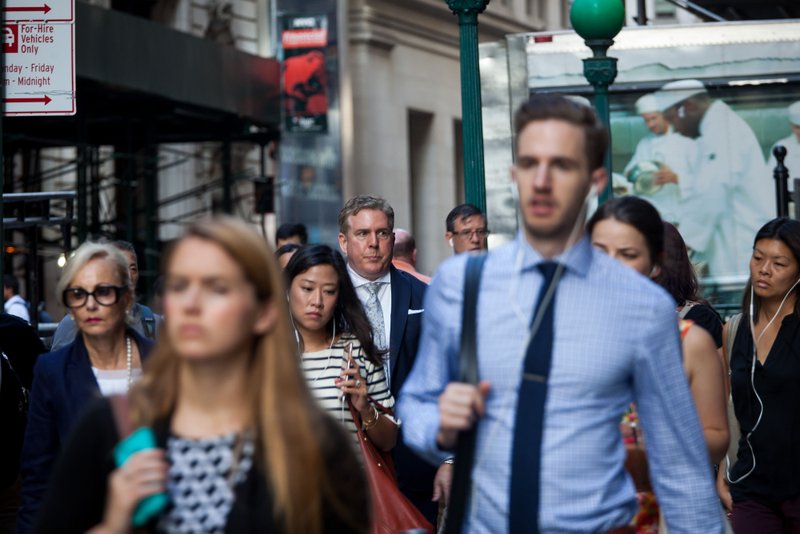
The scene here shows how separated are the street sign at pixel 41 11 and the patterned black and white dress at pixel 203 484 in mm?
6447

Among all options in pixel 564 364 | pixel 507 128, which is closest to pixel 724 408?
pixel 564 364

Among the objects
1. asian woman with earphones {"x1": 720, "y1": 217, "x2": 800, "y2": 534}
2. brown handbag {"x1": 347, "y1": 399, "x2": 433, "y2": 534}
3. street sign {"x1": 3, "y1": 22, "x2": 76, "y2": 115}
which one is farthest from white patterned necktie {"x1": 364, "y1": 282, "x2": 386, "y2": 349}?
street sign {"x1": 3, "y1": 22, "x2": 76, "y2": 115}

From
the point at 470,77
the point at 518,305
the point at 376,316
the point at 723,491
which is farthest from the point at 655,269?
the point at 470,77

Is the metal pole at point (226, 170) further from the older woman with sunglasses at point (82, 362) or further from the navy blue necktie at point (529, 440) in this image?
the navy blue necktie at point (529, 440)

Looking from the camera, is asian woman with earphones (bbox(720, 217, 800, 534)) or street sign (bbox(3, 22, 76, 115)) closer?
asian woman with earphones (bbox(720, 217, 800, 534))

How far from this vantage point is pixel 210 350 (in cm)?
370

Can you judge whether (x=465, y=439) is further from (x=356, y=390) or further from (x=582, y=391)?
(x=356, y=390)

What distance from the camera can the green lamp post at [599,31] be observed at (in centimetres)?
1318

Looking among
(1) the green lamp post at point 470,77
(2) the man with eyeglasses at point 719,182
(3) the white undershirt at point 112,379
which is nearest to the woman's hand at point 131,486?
(3) the white undershirt at point 112,379

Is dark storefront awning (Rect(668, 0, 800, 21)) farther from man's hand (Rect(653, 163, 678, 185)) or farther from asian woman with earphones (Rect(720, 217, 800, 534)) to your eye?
asian woman with earphones (Rect(720, 217, 800, 534))

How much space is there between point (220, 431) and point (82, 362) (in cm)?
267

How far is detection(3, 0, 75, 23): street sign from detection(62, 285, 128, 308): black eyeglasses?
12.2ft

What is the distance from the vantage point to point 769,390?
7840mm

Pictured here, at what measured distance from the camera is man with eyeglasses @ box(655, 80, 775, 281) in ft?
57.9
